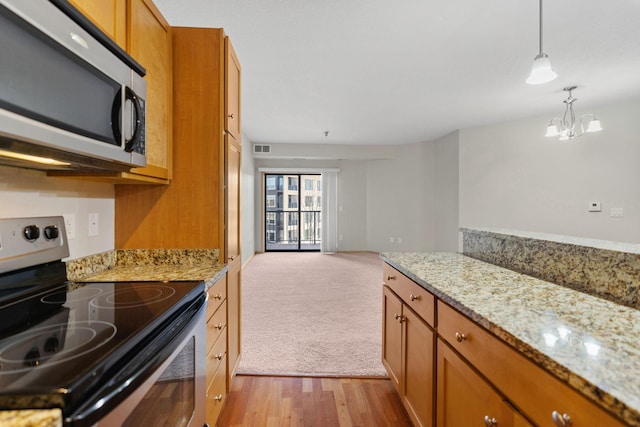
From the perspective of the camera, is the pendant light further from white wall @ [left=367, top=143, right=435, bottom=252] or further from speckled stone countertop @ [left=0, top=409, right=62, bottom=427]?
white wall @ [left=367, top=143, right=435, bottom=252]

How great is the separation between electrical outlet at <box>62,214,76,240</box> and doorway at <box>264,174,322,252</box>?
6172mm

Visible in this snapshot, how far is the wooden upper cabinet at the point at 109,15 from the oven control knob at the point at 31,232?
0.81 metres

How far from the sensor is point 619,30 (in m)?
2.31

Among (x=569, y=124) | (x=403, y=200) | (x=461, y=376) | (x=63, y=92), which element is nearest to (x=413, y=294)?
(x=461, y=376)

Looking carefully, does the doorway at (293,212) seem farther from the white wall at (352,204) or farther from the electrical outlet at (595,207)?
the electrical outlet at (595,207)

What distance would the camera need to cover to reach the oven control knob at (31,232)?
3.85ft

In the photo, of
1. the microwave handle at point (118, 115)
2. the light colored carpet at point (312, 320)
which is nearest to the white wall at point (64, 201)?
the microwave handle at point (118, 115)

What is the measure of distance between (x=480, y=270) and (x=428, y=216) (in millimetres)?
5149

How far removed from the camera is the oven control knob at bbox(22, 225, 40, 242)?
117 centimetres

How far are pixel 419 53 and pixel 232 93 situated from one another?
1.70 metres

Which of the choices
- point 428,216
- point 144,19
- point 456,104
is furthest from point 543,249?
point 428,216

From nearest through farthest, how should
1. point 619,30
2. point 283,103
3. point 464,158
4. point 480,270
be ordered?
1. point 480,270
2. point 619,30
3. point 283,103
4. point 464,158

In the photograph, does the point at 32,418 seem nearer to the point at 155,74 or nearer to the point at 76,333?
the point at 76,333

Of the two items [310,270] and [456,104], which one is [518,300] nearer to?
[456,104]
